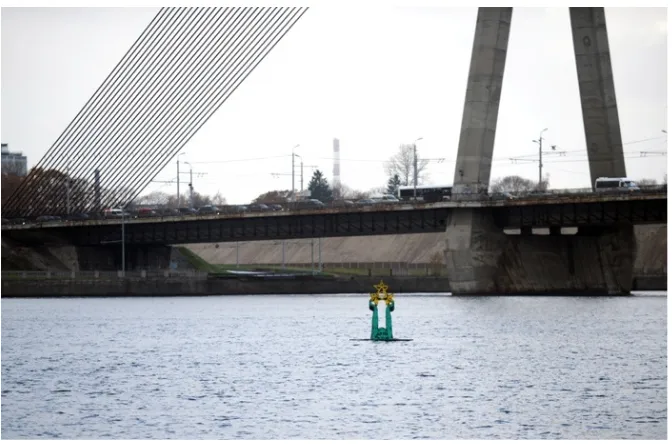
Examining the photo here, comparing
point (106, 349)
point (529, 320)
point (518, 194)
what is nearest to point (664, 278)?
point (518, 194)

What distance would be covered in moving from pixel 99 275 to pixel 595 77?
45.6 meters

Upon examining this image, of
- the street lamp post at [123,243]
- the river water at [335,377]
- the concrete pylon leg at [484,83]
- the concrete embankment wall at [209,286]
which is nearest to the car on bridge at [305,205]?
the concrete embankment wall at [209,286]

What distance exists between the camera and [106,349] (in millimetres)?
64188

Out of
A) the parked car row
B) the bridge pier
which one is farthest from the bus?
the bridge pier

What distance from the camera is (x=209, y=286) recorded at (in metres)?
135

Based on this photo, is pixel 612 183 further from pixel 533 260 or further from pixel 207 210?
pixel 207 210

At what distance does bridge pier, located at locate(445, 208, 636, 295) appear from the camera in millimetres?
112562

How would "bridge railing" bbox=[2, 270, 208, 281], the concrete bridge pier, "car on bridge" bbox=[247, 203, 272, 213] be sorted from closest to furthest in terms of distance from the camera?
"bridge railing" bbox=[2, 270, 208, 281] → "car on bridge" bbox=[247, 203, 272, 213] → the concrete bridge pier

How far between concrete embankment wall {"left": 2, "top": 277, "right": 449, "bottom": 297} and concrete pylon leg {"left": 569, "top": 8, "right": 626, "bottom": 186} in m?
31.9

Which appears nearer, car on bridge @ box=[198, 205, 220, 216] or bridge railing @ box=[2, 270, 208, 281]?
bridge railing @ box=[2, 270, 208, 281]

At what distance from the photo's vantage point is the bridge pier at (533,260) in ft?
369

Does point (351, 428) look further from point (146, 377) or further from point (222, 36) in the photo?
point (222, 36)

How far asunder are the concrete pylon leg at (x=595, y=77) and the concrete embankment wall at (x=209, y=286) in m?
31.9

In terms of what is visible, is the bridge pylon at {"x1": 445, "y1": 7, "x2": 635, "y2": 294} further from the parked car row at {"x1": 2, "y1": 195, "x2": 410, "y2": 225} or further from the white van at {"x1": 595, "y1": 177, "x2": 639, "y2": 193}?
the parked car row at {"x1": 2, "y1": 195, "x2": 410, "y2": 225}
